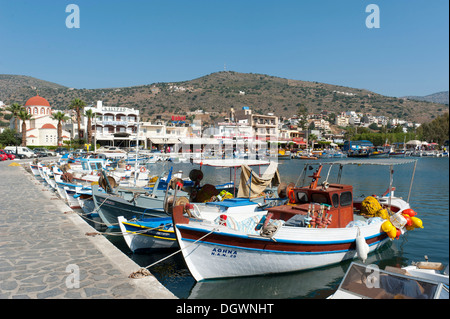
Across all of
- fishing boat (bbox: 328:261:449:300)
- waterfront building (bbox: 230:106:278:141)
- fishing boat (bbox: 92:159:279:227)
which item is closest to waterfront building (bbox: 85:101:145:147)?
waterfront building (bbox: 230:106:278:141)

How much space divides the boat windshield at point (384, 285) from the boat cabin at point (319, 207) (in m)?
5.31

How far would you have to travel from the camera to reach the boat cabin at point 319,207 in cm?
1161

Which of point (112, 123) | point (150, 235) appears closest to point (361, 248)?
point (150, 235)

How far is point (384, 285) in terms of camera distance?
5.42 meters

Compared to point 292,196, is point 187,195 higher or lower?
lower

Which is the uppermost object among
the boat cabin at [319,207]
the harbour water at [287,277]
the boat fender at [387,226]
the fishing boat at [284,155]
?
the boat cabin at [319,207]

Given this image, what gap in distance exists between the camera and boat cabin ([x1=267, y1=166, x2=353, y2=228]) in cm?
1161

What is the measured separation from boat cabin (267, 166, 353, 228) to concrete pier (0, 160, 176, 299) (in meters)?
5.81

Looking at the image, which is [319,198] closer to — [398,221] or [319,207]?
[319,207]

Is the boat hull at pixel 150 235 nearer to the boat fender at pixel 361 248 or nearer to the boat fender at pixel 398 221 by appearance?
the boat fender at pixel 361 248

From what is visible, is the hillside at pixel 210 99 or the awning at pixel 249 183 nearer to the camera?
the awning at pixel 249 183

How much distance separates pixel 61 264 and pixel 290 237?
631cm

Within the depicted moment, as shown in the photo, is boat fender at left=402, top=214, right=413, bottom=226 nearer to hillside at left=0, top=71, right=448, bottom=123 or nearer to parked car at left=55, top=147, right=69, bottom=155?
parked car at left=55, top=147, right=69, bottom=155

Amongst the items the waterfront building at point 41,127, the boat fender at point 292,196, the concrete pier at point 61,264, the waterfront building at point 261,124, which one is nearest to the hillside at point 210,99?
the waterfront building at point 261,124
